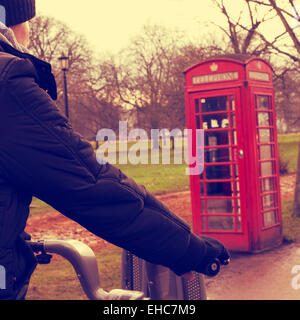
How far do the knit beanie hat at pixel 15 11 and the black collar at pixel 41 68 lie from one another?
164 millimetres

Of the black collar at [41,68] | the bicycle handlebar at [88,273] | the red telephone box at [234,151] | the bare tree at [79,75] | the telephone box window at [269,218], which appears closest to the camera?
the black collar at [41,68]

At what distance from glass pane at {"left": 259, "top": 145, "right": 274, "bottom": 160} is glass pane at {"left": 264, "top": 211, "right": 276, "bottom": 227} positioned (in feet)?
2.56

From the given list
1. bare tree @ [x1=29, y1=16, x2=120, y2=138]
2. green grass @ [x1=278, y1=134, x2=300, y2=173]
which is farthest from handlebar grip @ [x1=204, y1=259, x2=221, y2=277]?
bare tree @ [x1=29, y1=16, x2=120, y2=138]

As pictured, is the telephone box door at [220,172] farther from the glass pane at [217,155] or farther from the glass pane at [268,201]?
the glass pane at [268,201]

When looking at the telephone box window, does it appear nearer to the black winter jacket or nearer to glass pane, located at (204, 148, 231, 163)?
glass pane, located at (204, 148, 231, 163)

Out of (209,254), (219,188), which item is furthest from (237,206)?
(209,254)

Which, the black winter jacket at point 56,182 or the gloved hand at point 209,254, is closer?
the black winter jacket at point 56,182

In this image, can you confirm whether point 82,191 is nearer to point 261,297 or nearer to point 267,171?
point 261,297

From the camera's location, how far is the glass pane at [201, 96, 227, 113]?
23.5 ft

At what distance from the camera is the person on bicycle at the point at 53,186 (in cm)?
125

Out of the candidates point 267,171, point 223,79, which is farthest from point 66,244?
point 267,171

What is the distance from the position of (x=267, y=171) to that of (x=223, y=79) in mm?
1467

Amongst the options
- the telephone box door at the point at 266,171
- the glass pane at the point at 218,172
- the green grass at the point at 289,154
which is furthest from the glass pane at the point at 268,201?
the green grass at the point at 289,154

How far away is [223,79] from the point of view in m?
7.10
